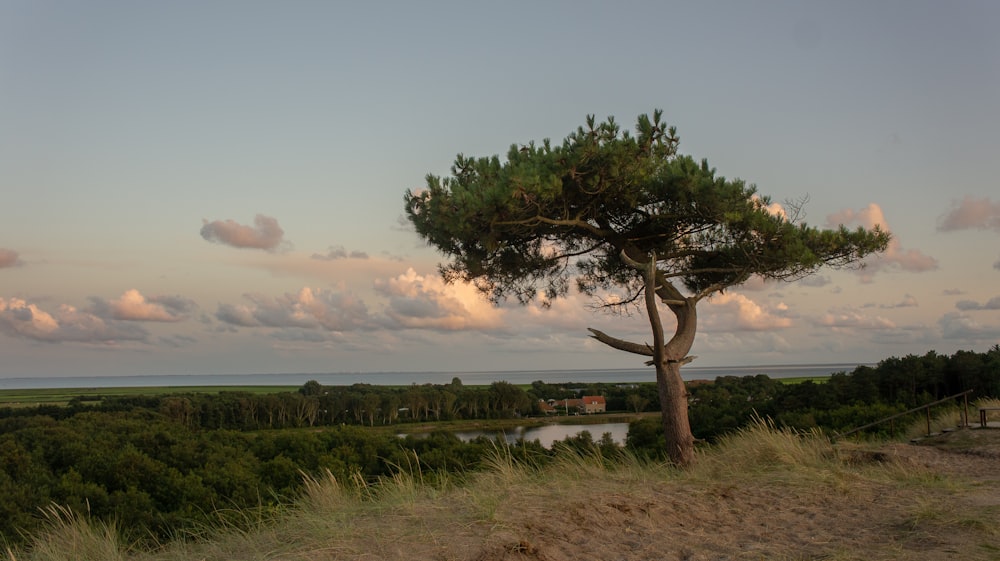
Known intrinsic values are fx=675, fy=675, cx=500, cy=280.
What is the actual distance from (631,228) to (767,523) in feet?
23.3

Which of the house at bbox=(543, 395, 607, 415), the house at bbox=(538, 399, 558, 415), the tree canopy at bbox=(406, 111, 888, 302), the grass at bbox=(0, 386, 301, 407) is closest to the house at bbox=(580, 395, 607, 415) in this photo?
the house at bbox=(543, 395, 607, 415)

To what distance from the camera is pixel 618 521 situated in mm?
5840

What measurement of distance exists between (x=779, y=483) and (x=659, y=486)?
1538 mm

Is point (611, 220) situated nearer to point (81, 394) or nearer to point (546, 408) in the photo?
point (546, 408)

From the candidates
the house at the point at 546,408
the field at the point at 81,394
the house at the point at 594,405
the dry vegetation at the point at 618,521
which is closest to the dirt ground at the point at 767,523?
the dry vegetation at the point at 618,521

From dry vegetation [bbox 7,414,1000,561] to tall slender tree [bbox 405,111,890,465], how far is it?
3.25 m

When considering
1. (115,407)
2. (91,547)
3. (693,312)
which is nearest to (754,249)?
(693,312)

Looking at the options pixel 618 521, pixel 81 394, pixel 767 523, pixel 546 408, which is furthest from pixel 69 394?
pixel 767 523

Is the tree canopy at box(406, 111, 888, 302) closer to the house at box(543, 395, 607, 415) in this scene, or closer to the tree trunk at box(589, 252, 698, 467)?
the tree trunk at box(589, 252, 698, 467)

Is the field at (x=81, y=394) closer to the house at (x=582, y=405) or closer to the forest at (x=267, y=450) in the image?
the house at (x=582, y=405)

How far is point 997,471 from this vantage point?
970 centimetres

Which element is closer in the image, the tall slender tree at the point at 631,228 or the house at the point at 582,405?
the tall slender tree at the point at 631,228

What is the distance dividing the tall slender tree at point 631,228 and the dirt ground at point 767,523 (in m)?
3.56

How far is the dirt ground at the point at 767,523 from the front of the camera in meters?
5.08
